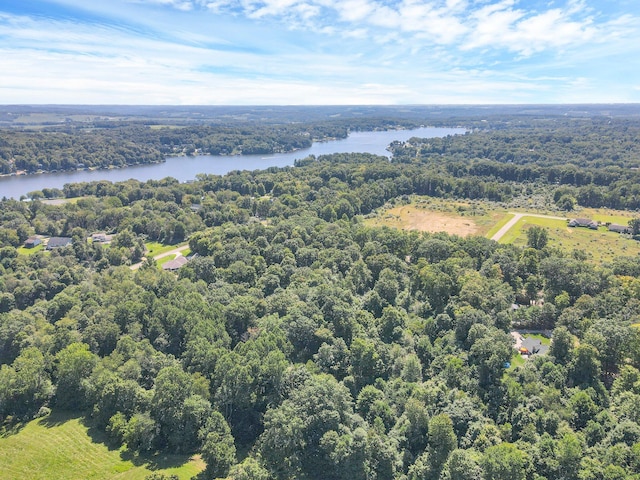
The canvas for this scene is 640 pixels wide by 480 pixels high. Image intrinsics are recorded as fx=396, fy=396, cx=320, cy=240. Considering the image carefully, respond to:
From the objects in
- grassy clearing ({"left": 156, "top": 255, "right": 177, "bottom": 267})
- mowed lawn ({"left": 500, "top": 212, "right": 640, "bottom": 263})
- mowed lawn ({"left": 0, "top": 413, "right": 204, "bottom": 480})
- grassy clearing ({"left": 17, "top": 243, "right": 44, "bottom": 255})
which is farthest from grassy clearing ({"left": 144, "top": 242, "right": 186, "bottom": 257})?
mowed lawn ({"left": 500, "top": 212, "right": 640, "bottom": 263})

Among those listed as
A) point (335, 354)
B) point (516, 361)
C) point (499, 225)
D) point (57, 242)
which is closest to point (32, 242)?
point (57, 242)

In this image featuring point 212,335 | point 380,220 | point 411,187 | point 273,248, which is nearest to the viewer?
point 212,335

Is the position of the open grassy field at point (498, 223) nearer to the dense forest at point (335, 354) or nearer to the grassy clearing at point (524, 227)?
the grassy clearing at point (524, 227)

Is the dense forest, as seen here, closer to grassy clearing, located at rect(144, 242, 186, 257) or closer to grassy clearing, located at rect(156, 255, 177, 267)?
grassy clearing, located at rect(144, 242, 186, 257)

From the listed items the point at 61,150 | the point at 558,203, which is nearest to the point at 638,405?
the point at 558,203

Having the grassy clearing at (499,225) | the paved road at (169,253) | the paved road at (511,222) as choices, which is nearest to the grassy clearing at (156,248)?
the paved road at (169,253)

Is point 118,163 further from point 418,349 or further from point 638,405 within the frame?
point 638,405

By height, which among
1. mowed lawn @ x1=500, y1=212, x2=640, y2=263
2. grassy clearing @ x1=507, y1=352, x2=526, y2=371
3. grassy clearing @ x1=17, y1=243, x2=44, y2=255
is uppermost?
mowed lawn @ x1=500, y1=212, x2=640, y2=263
